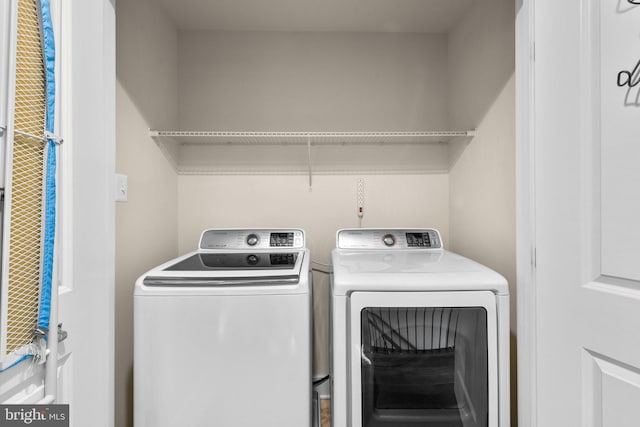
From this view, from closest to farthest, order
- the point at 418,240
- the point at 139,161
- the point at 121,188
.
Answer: the point at 121,188
the point at 139,161
the point at 418,240

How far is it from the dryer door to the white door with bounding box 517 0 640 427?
18 cm

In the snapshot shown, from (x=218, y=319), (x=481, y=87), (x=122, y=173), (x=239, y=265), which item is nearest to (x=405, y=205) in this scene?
(x=481, y=87)

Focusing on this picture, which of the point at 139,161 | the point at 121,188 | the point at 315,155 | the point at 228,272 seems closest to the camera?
the point at 228,272

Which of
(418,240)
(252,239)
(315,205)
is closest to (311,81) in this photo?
(315,205)

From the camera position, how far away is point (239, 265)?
157 centimetres

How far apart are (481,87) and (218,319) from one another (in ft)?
5.84

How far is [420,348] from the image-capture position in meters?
1.36

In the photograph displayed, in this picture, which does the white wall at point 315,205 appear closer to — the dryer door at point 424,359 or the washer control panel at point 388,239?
the washer control panel at point 388,239

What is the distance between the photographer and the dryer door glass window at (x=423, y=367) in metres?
1.32

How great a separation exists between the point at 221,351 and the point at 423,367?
0.80m

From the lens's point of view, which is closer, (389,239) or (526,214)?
(526,214)

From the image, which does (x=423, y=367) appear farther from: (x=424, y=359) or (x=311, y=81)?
(x=311, y=81)

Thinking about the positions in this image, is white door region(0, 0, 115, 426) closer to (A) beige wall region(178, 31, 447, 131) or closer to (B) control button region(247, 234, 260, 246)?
(B) control button region(247, 234, 260, 246)

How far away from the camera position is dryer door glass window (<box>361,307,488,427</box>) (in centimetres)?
132
